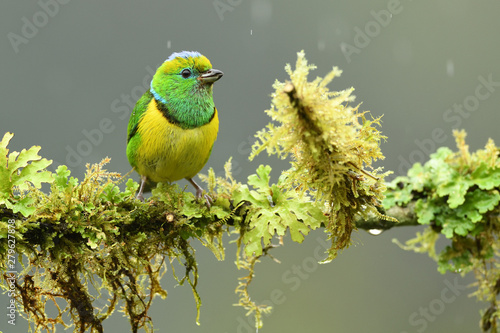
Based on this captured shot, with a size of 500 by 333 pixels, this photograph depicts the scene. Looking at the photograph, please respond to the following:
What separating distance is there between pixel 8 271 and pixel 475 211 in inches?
82.1

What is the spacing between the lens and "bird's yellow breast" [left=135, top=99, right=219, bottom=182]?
8.38 feet

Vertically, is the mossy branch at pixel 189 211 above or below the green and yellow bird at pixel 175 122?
below

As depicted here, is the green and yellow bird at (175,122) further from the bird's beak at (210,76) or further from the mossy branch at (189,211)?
the mossy branch at (189,211)

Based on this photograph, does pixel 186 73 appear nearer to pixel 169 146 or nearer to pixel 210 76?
pixel 210 76

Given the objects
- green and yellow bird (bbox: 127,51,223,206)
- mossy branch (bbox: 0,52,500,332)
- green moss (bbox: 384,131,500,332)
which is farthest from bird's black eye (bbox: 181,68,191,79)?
green moss (bbox: 384,131,500,332)

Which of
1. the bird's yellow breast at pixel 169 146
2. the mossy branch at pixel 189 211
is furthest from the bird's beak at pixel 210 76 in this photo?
the mossy branch at pixel 189 211

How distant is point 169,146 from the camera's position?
100 inches

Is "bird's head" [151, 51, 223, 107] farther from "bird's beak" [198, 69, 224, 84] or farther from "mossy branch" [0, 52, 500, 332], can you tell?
"mossy branch" [0, 52, 500, 332]

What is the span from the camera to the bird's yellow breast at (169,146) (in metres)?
2.55

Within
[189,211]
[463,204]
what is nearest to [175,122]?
[189,211]

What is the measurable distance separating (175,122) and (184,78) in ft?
0.86

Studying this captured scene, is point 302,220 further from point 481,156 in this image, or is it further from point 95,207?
→ point 481,156

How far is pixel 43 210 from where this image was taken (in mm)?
1895

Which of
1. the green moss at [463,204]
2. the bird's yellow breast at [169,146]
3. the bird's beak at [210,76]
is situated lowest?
the green moss at [463,204]
